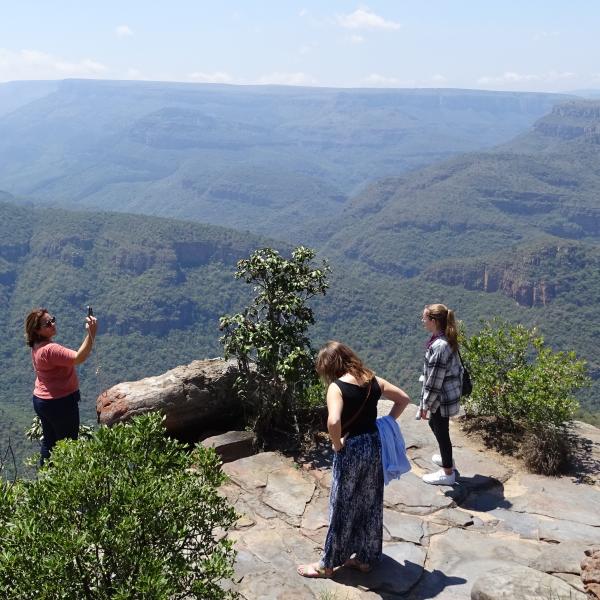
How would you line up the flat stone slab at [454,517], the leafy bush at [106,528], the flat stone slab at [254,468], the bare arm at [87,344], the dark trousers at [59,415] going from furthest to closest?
1. the flat stone slab at [254,468]
2. the flat stone slab at [454,517]
3. the dark trousers at [59,415]
4. the bare arm at [87,344]
5. the leafy bush at [106,528]

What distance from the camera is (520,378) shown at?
643cm

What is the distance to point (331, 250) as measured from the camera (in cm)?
16988

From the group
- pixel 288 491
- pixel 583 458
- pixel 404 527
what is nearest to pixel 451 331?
pixel 404 527

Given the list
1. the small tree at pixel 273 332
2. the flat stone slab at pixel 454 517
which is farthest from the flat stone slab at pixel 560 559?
the small tree at pixel 273 332

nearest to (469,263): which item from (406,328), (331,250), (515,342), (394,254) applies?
(406,328)

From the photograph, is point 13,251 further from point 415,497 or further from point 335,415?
point 335,415

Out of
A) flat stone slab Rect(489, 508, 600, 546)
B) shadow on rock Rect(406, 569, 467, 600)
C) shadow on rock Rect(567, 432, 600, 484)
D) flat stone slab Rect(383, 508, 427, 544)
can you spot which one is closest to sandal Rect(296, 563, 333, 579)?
shadow on rock Rect(406, 569, 467, 600)

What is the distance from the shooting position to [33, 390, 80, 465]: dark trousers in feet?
16.4

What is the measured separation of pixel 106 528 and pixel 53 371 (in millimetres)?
2493

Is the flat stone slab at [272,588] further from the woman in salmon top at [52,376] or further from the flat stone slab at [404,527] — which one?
the woman in salmon top at [52,376]

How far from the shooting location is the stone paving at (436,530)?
3.93 meters

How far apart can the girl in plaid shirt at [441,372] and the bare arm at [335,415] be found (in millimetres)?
1703

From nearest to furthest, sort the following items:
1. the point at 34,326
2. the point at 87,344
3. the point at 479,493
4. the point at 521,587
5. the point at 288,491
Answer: the point at 521,587, the point at 87,344, the point at 34,326, the point at 288,491, the point at 479,493

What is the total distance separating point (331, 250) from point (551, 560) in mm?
166600
